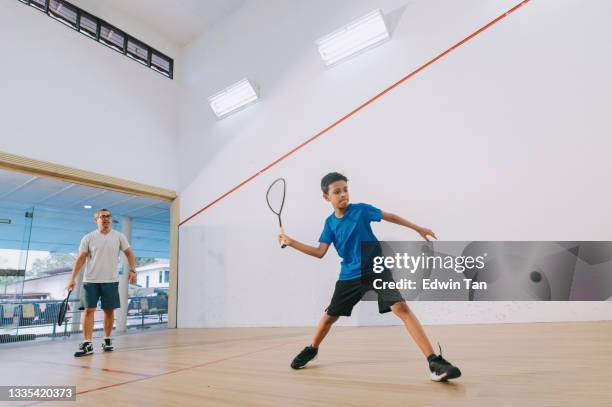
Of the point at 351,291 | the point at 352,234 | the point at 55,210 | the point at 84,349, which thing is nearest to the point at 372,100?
the point at 352,234

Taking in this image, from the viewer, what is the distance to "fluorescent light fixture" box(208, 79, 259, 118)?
4.11m

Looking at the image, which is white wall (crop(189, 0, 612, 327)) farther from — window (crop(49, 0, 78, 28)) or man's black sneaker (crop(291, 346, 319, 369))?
man's black sneaker (crop(291, 346, 319, 369))

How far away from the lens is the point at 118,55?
13.6ft

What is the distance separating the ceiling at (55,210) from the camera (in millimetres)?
3680

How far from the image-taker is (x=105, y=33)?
4.10 meters

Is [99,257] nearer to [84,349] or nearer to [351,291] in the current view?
[84,349]

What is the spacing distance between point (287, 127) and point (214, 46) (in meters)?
1.70

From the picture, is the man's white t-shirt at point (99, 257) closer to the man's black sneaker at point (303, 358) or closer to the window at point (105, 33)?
the man's black sneaker at point (303, 358)

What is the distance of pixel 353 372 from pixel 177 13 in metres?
4.62

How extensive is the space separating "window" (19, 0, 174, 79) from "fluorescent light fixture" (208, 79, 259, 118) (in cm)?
93

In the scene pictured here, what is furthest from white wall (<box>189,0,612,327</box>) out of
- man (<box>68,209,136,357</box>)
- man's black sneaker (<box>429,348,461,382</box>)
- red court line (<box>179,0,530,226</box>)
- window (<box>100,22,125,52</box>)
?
man's black sneaker (<box>429,348,461,382</box>)

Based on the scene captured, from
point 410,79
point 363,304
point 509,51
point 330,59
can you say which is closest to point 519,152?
point 509,51

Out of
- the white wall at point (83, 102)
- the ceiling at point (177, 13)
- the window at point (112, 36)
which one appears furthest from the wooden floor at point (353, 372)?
the ceiling at point (177, 13)

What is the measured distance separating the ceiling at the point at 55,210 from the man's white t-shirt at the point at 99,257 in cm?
136
